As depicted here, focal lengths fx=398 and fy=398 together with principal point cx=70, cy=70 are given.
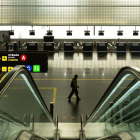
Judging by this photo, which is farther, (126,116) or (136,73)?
(126,116)

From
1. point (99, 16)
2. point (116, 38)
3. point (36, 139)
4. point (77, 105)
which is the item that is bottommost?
point (36, 139)

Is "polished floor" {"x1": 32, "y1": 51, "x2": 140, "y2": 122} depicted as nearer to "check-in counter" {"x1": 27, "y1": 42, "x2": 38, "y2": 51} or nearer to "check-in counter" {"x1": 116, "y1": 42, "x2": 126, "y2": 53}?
"check-in counter" {"x1": 116, "y1": 42, "x2": 126, "y2": 53}

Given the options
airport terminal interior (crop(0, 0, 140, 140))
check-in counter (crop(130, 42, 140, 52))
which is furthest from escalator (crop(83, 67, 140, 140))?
check-in counter (crop(130, 42, 140, 52))

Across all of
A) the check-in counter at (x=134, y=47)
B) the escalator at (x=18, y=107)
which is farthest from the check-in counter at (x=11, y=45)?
the escalator at (x=18, y=107)

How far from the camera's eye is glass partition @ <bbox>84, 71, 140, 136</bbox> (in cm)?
578

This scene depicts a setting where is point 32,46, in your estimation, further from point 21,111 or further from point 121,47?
point 21,111

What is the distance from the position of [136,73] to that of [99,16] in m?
19.9

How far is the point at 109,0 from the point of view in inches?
985

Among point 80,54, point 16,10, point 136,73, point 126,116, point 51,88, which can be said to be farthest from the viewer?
point 80,54

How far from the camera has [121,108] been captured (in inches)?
293

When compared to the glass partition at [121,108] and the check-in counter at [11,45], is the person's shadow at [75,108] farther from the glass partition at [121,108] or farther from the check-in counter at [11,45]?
the check-in counter at [11,45]

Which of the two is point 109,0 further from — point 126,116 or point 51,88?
point 126,116

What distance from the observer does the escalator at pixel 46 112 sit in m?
5.16

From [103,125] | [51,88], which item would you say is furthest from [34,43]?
[103,125]
